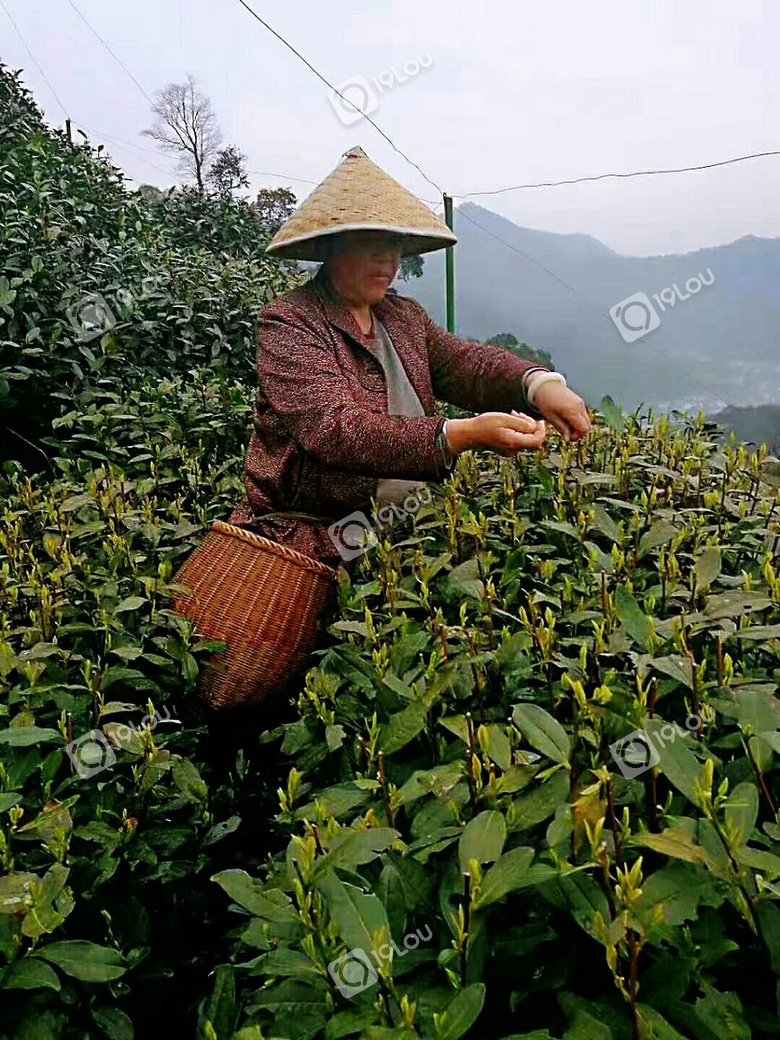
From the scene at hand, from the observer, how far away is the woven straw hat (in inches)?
62.5

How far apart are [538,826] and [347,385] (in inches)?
40.6

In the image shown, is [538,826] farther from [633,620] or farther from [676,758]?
[633,620]

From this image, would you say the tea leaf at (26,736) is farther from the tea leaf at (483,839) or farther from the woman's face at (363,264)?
the woman's face at (363,264)

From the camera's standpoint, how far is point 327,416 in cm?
153

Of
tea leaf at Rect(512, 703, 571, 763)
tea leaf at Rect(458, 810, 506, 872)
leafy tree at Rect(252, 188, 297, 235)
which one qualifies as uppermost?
leafy tree at Rect(252, 188, 297, 235)

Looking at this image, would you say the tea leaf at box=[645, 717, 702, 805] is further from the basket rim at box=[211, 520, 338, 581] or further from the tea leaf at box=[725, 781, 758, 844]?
the basket rim at box=[211, 520, 338, 581]

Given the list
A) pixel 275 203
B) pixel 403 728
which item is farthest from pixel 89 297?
pixel 275 203

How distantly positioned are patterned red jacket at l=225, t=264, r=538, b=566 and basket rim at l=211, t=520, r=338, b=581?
0.07 m

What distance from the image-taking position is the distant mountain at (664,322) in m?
3.35

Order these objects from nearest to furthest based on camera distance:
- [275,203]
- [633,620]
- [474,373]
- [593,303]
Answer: [633,620] → [474,373] → [593,303] → [275,203]

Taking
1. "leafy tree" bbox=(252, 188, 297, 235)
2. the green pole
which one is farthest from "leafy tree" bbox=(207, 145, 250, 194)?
the green pole

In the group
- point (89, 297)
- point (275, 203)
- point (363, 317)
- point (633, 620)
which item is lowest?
point (633, 620)

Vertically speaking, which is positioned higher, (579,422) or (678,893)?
(579,422)

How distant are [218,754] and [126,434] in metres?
1.08
